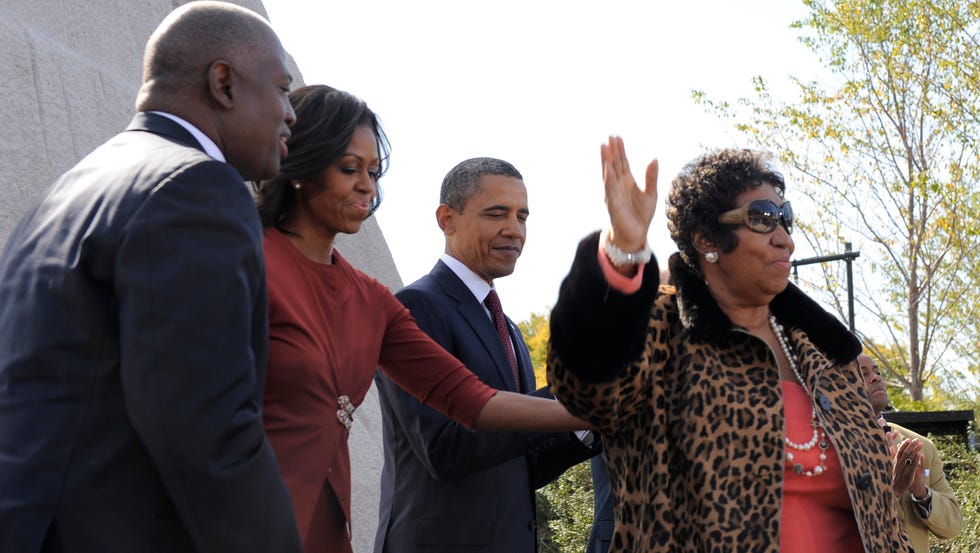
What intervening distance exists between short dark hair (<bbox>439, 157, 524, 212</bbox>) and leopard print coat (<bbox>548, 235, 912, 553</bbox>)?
1.57 meters

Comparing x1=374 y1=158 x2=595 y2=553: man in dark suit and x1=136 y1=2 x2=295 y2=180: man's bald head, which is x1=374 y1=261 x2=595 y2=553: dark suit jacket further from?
x1=136 y1=2 x2=295 y2=180: man's bald head

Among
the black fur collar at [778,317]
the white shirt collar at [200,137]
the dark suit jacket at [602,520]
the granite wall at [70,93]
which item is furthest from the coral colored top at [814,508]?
the granite wall at [70,93]

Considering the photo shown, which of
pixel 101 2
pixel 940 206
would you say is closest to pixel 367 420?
pixel 101 2

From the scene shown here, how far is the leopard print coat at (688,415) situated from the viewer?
2766mm

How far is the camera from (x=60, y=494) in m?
2.05

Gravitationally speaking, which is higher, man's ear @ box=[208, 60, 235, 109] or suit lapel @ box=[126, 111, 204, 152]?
man's ear @ box=[208, 60, 235, 109]

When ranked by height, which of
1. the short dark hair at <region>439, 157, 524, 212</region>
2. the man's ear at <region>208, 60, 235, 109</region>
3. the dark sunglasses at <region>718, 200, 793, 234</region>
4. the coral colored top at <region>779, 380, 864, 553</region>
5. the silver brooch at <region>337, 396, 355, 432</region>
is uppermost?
the dark sunglasses at <region>718, 200, 793, 234</region>

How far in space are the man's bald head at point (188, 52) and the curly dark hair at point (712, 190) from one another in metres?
1.46

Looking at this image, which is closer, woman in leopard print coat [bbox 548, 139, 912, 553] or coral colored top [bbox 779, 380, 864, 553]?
woman in leopard print coat [bbox 548, 139, 912, 553]

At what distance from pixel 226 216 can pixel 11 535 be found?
69 centimetres

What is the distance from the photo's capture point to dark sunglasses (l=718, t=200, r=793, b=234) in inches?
130

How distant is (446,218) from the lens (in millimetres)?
4762

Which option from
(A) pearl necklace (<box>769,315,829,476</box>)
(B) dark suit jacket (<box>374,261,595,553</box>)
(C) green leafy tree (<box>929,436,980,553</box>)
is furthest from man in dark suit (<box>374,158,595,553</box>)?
Answer: (C) green leafy tree (<box>929,436,980,553</box>)

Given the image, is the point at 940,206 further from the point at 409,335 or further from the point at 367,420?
the point at 409,335
